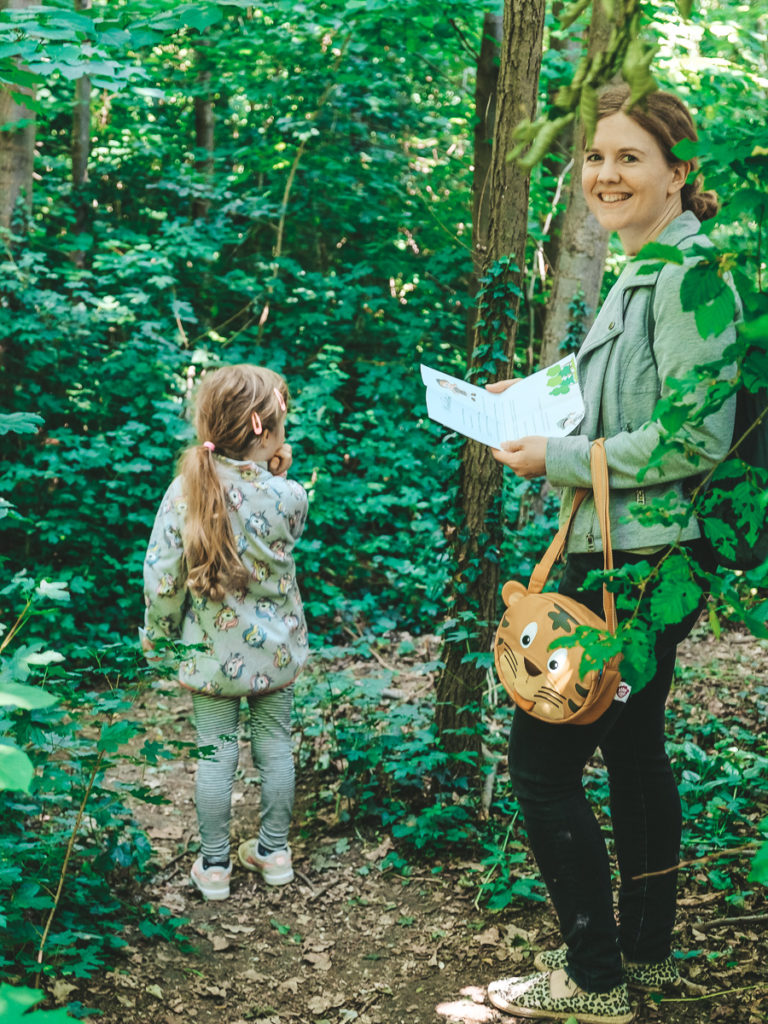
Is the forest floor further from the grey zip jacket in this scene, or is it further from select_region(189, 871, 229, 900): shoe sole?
the grey zip jacket

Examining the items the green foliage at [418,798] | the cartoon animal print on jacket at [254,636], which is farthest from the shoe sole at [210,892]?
the cartoon animal print on jacket at [254,636]

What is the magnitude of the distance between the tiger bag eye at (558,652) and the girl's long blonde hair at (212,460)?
Result: 1152 millimetres

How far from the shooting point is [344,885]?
9.83 feet

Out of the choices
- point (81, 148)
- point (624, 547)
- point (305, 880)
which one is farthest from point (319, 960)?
point (81, 148)

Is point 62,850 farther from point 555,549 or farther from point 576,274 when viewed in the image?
point 576,274

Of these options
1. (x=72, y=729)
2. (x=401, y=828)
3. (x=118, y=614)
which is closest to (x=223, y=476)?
(x=72, y=729)

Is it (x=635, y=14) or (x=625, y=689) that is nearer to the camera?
(x=635, y=14)

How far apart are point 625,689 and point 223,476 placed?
1.56 metres

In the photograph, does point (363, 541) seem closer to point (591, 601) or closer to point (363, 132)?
point (363, 132)

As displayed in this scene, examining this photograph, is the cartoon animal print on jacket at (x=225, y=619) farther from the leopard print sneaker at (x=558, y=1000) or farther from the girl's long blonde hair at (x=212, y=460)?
the leopard print sneaker at (x=558, y=1000)

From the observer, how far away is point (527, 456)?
203 centimetres

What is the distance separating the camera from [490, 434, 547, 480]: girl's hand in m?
2.01

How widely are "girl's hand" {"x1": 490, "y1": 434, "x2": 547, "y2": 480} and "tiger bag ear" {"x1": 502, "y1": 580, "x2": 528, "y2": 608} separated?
0.88ft

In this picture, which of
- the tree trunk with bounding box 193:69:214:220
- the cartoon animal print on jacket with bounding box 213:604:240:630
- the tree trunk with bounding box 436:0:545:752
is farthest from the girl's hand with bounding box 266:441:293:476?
the tree trunk with bounding box 193:69:214:220
